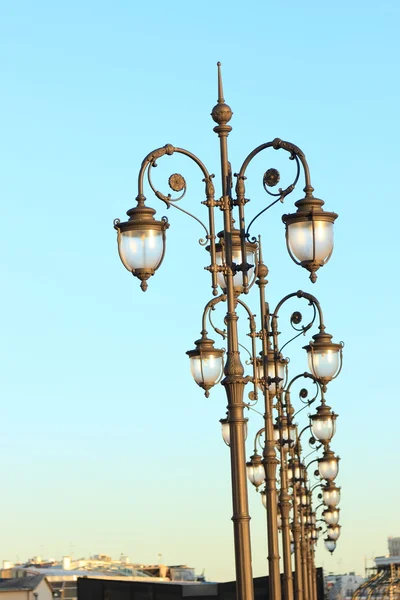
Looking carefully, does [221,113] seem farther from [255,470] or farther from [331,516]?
[331,516]

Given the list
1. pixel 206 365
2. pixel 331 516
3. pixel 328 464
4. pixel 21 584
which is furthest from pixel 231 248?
pixel 21 584

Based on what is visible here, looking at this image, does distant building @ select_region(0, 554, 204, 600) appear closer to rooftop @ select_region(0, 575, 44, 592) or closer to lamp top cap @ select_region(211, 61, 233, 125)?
rooftop @ select_region(0, 575, 44, 592)

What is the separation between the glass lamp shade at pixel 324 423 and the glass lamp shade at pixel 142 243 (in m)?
12.1

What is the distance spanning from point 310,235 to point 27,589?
155ft

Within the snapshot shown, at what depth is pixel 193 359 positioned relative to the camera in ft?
55.1

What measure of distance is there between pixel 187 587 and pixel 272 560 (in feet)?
12.2

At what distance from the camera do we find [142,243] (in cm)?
1389

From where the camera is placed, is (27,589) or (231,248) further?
(27,589)

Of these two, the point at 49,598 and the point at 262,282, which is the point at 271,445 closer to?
the point at 262,282

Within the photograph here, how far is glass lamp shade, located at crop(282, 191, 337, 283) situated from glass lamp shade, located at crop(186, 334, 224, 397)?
270cm

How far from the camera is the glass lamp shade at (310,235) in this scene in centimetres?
1423

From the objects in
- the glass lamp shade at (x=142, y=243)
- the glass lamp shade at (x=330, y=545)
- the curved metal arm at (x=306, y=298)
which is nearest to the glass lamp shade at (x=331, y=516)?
the glass lamp shade at (x=330, y=545)

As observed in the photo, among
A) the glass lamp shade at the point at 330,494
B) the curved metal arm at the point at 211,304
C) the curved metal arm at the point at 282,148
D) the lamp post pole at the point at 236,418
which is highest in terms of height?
the glass lamp shade at the point at 330,494

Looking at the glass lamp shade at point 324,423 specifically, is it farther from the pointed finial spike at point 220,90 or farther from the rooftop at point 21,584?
the rooftop at point 21,584
